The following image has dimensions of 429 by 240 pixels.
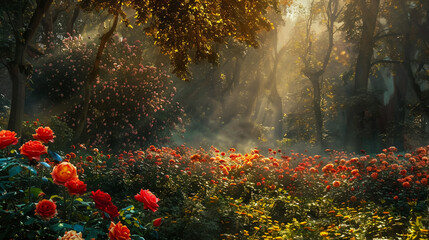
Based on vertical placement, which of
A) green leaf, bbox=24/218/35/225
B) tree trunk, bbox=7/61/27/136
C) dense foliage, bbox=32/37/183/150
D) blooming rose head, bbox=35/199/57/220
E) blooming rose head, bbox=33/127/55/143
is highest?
dense foliage, bbox=32/37/183/150

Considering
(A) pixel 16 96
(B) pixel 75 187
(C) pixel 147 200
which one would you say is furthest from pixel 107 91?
(B) pixel 75 187

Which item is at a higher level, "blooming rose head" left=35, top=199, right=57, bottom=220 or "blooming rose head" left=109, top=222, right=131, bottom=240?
"blooming rose head" left=35, top=199, right=57, bottom=220

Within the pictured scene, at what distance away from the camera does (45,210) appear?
314cm

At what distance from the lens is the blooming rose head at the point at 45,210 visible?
10.3ft

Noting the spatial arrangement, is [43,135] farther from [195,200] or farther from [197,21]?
[197,21]

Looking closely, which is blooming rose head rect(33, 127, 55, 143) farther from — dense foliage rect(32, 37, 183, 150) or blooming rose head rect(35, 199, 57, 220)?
dense foliage rect(32, 37, 183, 150)

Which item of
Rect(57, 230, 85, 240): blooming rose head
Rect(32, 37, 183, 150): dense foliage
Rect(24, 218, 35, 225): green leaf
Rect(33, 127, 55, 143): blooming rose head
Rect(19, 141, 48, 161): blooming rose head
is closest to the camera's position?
Rect(57, 230, 85, 240): blooming rose head

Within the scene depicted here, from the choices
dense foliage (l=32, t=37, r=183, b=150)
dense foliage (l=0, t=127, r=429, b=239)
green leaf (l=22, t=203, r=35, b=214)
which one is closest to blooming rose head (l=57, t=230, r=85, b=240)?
dense foliage (l=0, t=127, r=429, b=239)

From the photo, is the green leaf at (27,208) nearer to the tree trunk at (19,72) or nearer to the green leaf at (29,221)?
the green leaf at (29,221)

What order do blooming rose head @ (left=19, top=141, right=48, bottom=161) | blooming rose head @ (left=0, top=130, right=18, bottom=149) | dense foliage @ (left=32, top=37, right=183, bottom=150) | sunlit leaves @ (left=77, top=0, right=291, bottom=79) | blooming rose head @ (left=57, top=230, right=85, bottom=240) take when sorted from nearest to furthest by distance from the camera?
blooming rose head @ (left=57, top=230, right=85, bottom=240)
blooming rose head @ (left=19, top=141, right=48, bottom=161)
blooming rose head @ (left=0, top=130, right=18, bottom=149)
sunlit leaves @ (left=77, top=0, right=291, bottom=79)
dense foliage @ (left=32, top=37, right=183, bottom=150)

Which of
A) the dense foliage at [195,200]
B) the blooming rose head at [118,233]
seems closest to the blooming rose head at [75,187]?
the dense foliage at [195,200]

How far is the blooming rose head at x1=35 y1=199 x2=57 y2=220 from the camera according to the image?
313 centimetres

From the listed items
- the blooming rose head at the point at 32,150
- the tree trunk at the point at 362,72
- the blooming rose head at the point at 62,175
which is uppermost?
the tree trunk at the point at 362,72

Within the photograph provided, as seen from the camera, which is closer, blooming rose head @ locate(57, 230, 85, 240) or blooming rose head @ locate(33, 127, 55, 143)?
blooming rose head @ locate(57, 230, 85, 240)
